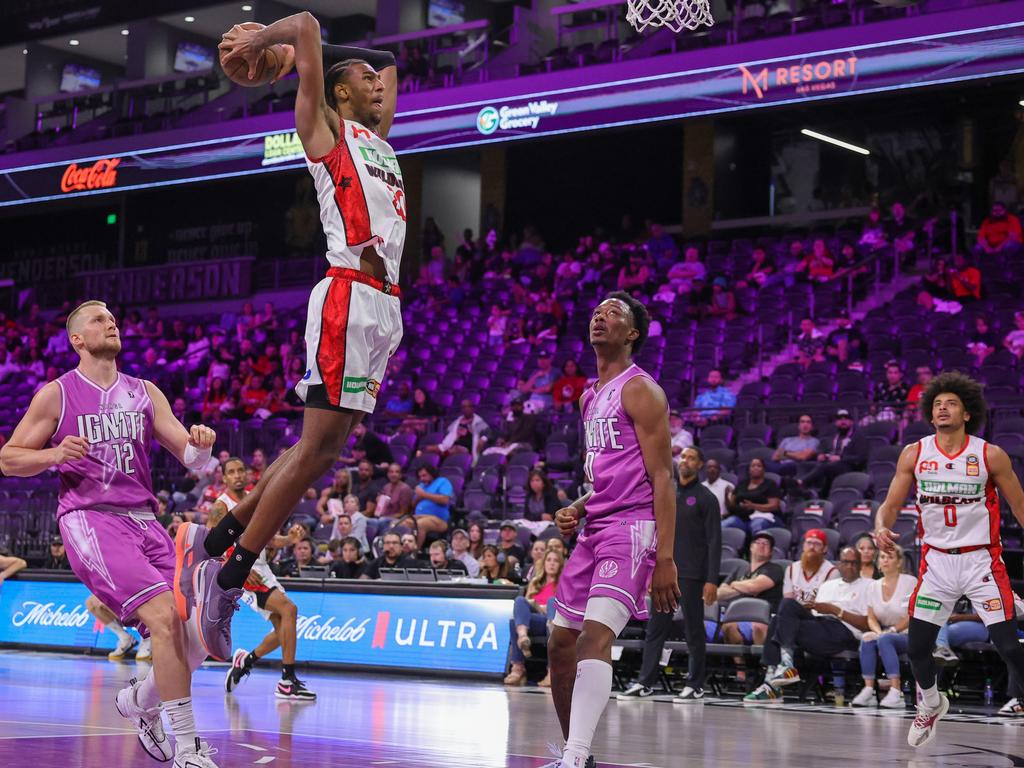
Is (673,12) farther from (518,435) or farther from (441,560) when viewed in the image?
(518,435)

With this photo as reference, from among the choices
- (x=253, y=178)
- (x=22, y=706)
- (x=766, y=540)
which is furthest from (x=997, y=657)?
(x=253, y=178)

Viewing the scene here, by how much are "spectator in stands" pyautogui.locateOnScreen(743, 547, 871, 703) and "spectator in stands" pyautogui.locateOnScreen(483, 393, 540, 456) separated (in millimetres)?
6012

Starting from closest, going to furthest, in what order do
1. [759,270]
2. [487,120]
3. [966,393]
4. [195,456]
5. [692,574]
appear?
[195,456], [966,393], [692,574], [759,270], [487,120]

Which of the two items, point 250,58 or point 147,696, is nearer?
point 250,58

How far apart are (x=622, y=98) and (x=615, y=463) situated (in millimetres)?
14664

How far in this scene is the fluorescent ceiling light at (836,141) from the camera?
24281mm

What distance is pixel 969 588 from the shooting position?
756 cm

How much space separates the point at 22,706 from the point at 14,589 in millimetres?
7744

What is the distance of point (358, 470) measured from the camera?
658 inches

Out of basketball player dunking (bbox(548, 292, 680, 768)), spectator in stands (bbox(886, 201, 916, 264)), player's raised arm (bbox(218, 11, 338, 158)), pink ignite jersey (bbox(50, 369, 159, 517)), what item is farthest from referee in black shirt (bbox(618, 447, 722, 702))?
spectator in stands (bbox(886, 201, 916, 264))

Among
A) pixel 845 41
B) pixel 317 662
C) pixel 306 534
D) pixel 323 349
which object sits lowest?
pixel 317 662

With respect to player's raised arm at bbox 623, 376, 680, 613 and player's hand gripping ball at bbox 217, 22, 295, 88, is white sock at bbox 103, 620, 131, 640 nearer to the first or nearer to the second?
player's raised arm at bbox 623, 376, 680, 613

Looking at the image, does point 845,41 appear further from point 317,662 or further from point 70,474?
point 70,474

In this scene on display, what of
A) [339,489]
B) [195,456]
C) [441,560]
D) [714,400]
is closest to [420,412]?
[339,489]
